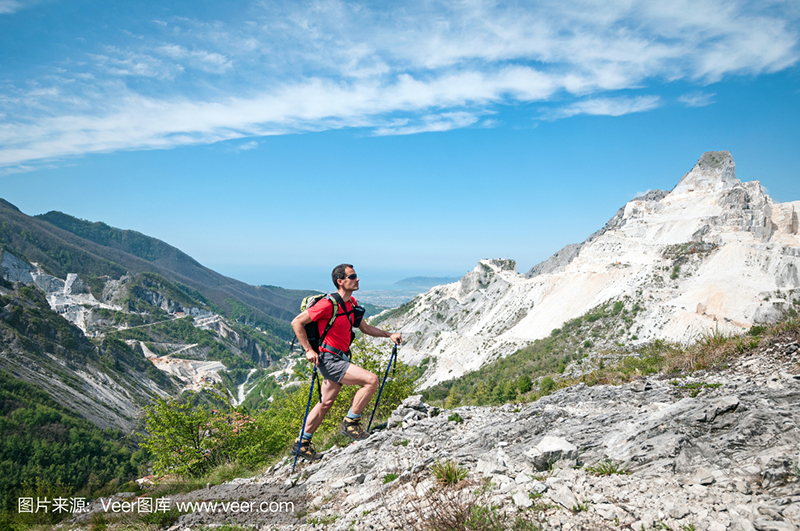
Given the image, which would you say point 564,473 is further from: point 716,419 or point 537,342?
point 537,342

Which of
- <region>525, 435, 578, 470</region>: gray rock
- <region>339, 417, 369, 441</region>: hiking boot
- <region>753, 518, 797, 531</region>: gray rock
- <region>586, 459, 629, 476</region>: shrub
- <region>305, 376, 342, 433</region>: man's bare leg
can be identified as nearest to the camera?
<region>753, 518, 797, 531</region>: gray rock

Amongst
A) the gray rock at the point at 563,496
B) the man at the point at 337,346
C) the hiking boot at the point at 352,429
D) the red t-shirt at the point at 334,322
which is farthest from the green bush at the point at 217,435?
the gray rock at the point at 563,496

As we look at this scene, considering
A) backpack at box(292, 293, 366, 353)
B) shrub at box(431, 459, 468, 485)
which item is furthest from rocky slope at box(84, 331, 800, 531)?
backpack at box(292, 293, 366, 353)

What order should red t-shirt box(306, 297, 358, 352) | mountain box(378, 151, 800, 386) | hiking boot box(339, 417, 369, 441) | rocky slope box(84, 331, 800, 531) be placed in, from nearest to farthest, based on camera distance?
1. rocky slope box(84, 331, 800, 531)
2. red t-shirt box(306, 297, 358, 352)
3. hiking boot box(339, 417, 369, 441)
4. mountain box(378, 151, 800, 386)

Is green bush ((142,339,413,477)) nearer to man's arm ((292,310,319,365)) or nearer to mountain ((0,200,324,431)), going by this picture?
man's arm ((292,310,319,365))

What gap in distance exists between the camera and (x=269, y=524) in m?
5.18

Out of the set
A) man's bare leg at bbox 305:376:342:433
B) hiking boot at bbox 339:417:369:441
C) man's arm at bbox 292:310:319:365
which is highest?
man's arm at bbox 292:310:319:365

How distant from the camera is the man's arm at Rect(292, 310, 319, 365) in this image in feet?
19.6

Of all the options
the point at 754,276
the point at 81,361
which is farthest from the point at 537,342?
the point at 81,361

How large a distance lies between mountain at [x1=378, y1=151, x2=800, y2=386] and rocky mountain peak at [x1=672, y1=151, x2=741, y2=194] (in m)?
0.26

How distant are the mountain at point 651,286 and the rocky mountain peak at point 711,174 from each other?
26 centimetres

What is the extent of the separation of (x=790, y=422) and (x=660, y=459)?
1538 mm

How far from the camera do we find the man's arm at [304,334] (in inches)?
235

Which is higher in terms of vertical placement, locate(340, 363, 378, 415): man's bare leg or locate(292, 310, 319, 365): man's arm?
locate(292, 310, 319, 365): man's arm
